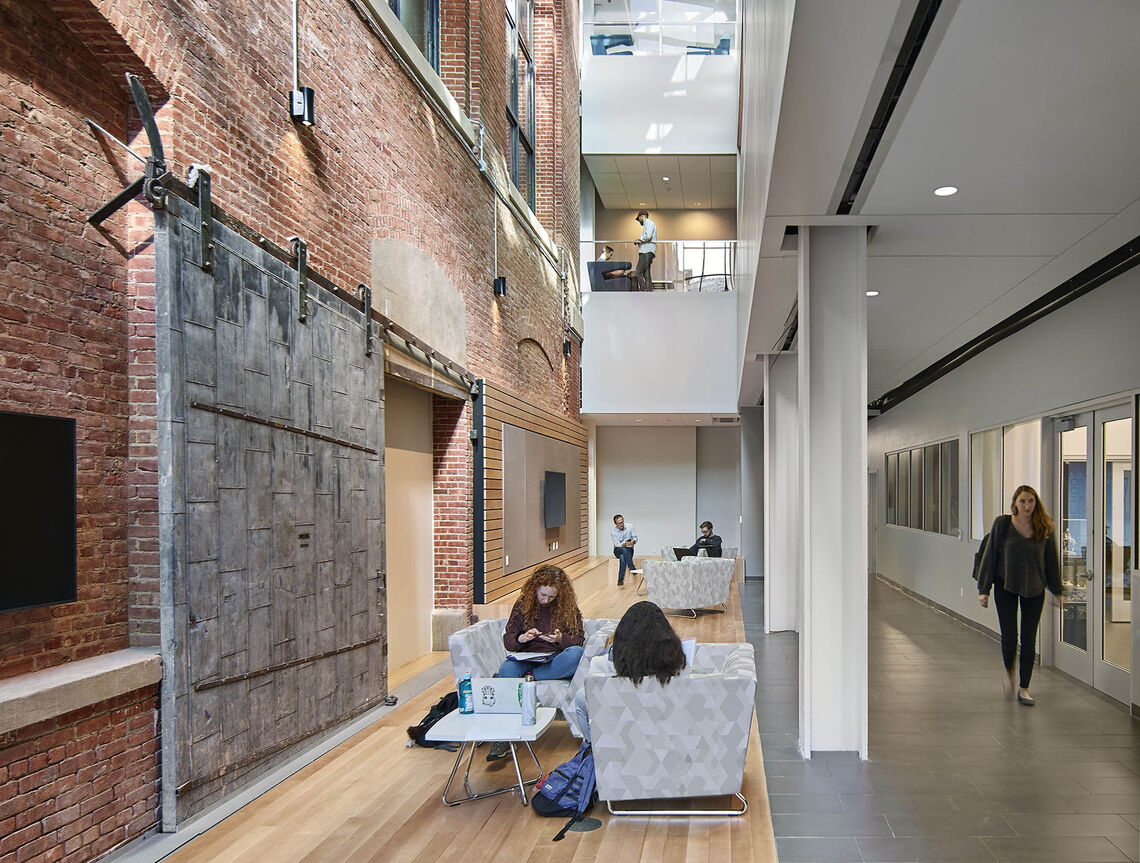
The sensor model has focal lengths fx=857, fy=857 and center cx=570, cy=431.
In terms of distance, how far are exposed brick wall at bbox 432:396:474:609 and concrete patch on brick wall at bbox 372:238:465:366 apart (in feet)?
2.34

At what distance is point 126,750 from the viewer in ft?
12.3

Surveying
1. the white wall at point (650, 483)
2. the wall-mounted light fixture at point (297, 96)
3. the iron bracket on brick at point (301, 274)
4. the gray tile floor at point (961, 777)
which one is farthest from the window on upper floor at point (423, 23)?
the white wall at point (650, 483)

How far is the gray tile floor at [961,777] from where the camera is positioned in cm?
388

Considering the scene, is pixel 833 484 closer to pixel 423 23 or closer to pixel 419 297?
pixel 419 297

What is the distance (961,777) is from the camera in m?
4.77

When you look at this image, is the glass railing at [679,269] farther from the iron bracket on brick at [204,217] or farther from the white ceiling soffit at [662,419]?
the iron bracket on brick at [204,217]

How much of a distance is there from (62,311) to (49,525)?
2.93 feet

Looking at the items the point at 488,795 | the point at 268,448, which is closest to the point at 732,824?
the point at 488,795

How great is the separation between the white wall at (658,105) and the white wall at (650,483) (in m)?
6.49

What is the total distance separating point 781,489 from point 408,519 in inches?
180

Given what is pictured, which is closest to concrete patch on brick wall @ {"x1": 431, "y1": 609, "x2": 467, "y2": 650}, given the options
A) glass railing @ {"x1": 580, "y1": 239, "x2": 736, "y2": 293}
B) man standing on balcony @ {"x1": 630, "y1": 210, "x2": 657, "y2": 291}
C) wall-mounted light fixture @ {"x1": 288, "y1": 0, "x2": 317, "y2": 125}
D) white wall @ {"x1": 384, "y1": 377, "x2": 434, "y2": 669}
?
white wall @ {"x1": 384, "y1": 377, "x2": 434, "y2": 669}

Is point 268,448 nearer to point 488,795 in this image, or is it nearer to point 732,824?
point 488,795

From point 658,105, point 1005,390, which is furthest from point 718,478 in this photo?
point 1005,390

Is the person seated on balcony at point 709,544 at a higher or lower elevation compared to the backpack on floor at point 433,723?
higher
